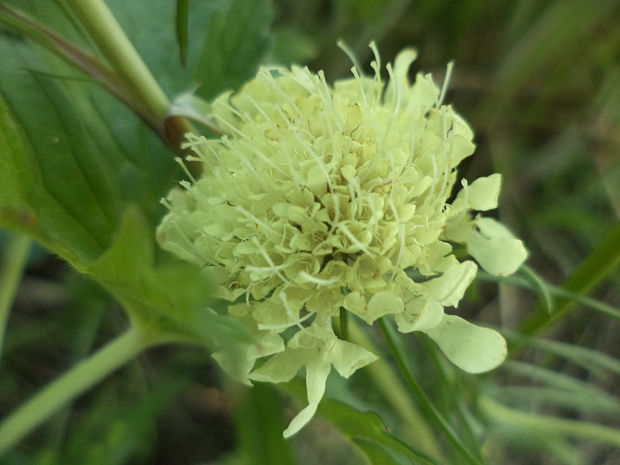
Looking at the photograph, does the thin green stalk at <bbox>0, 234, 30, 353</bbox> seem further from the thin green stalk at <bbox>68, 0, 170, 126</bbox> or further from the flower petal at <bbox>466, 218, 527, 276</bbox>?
the flower petal at <bbox>466, 218, 527, 276</bbox>

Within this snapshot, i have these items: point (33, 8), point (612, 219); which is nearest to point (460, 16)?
point (612, 219)

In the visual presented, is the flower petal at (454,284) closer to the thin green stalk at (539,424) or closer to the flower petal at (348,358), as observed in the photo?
the flower petal at (348,358)

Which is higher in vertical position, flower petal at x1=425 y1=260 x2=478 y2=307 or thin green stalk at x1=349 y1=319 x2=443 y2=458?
flower petal at x1=425 y1=260 x2=478 y2=307

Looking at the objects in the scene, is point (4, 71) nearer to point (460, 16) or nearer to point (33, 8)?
point (33, 8)

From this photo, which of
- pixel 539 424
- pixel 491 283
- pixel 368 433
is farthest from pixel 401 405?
pixel 491 283

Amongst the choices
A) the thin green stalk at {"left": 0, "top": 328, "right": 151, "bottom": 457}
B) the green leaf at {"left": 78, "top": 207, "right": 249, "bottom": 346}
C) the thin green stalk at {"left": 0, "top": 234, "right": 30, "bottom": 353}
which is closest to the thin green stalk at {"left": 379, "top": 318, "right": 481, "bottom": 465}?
the green leaf at {"left": 78, "top": 207, "right": 249, "bottom": 346}
